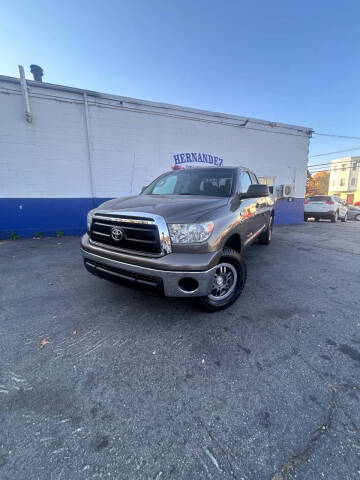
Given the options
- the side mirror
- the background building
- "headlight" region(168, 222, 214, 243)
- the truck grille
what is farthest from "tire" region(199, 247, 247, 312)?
the background building

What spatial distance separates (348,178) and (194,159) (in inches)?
1879

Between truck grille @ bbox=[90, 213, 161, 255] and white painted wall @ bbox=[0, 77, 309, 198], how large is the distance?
5.48 meters

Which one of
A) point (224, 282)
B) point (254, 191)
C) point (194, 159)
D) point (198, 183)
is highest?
point (194, 159)

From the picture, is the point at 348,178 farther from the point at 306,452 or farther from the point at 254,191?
the point at 306,452

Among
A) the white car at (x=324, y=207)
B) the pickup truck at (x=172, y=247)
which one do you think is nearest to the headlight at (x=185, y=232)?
the pickup truck at (x=172, y=247)

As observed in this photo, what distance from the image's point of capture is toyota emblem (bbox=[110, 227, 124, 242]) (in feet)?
7.54

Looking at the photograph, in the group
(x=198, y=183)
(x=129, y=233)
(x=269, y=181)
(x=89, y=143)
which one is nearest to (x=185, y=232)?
(x=129, y=233)

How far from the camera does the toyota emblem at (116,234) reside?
230 cm

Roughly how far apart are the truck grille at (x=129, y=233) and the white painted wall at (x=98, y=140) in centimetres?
548

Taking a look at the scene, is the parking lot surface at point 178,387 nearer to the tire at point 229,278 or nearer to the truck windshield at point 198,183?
the tire at point 229,278

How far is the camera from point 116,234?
2332 mm

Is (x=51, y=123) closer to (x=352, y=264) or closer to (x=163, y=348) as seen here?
(x=163, y=348)

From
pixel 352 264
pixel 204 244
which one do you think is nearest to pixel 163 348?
pixel 204 244

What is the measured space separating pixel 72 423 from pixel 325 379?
185 centimetres
